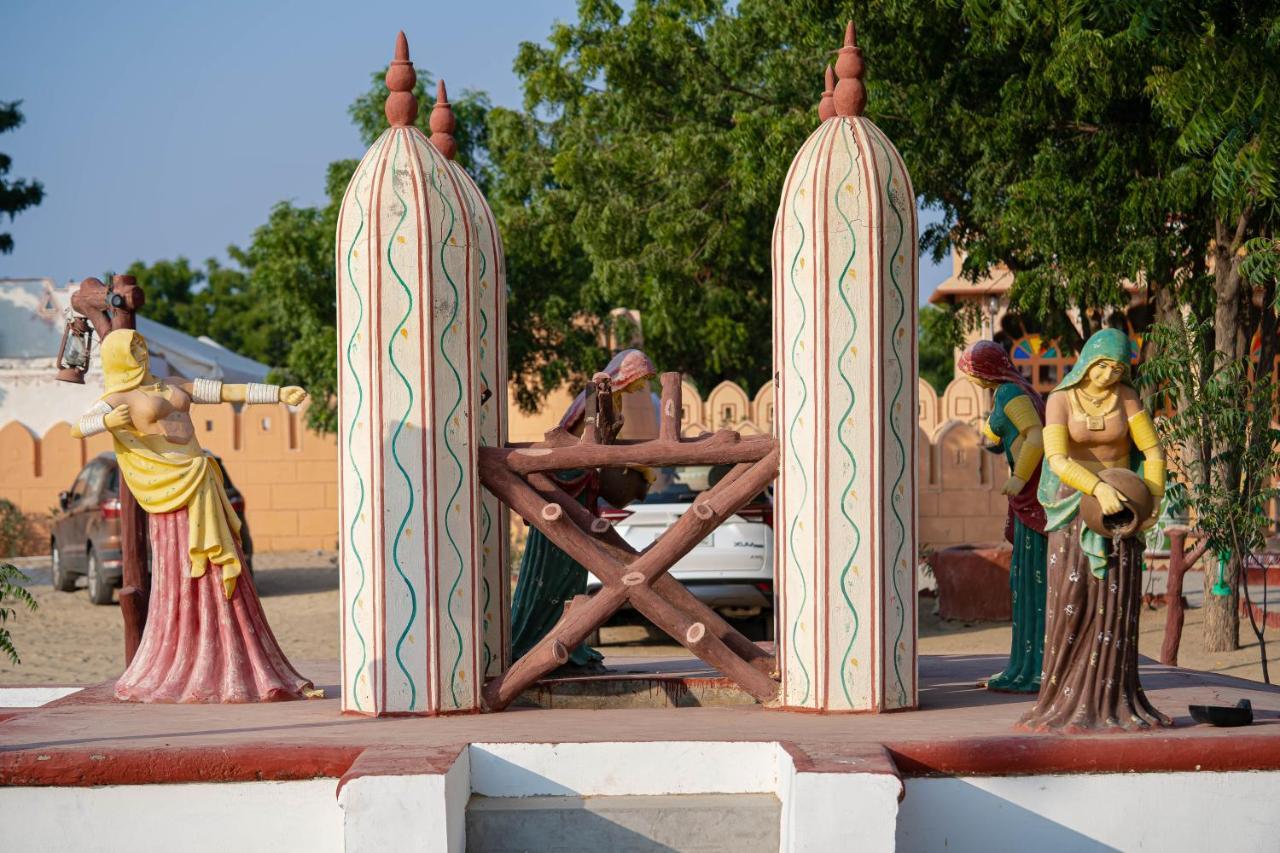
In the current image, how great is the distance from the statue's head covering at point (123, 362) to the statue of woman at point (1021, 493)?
12.1 ft

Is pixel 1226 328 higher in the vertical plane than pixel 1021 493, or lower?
higher

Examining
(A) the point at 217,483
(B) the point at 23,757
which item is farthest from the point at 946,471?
(B) the point at 23,757

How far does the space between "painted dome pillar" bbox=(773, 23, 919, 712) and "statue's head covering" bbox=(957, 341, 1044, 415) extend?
38.4 inches

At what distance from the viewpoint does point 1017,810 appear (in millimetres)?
5375

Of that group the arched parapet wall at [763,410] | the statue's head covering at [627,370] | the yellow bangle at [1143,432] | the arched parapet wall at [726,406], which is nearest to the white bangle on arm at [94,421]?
the statue's head covering at [627,370]

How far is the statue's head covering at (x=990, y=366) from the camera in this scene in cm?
726

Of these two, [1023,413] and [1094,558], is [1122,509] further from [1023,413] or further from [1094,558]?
[1023,413]

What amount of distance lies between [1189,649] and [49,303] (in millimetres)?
26307

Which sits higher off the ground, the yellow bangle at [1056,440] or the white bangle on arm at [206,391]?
the white bangle on arm at [206,391]

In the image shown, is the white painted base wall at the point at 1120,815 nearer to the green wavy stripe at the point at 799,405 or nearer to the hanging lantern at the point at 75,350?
the green wavy stripe at the point at 799,405

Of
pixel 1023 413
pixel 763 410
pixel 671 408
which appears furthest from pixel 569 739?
pixel 763 410

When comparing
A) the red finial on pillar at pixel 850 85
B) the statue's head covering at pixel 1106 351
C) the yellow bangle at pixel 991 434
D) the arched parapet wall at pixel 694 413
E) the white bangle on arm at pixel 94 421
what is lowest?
the yellow bangle at pixel 991 434

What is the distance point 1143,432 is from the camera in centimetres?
589

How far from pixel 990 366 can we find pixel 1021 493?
60 cm
